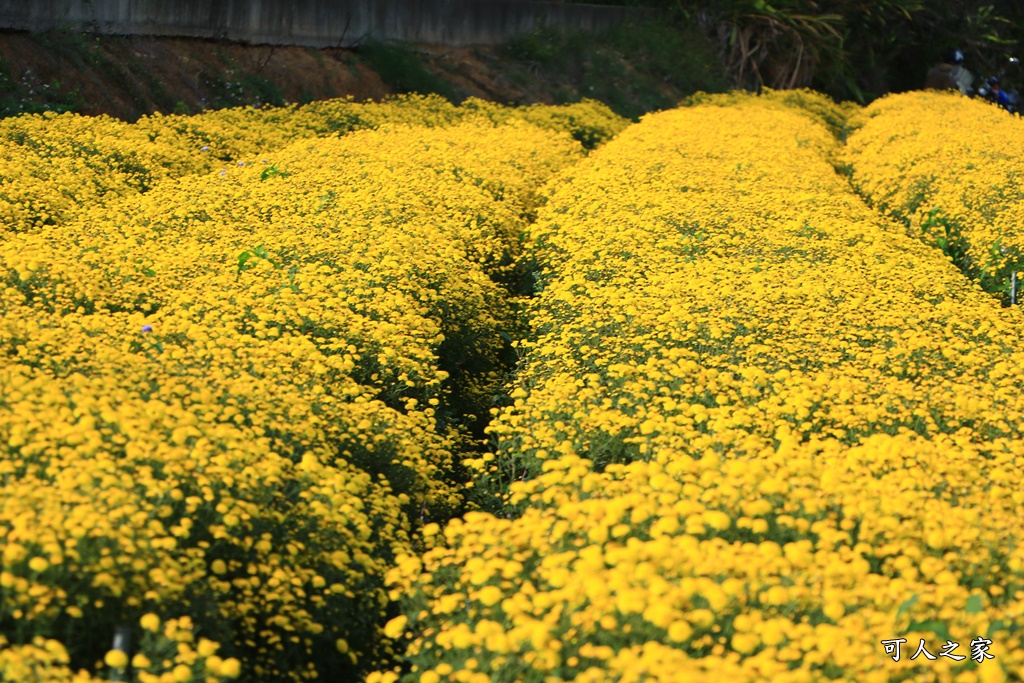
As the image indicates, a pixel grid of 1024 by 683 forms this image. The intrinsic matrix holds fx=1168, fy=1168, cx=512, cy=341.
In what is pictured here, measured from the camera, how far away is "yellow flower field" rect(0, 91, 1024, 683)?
3227 mm

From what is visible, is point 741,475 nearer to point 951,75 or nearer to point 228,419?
point 228,419

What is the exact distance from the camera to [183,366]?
16.2ft

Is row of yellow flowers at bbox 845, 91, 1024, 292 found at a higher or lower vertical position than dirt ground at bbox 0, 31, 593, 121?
higher

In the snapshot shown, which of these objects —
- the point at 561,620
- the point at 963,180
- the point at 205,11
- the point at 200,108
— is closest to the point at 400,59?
the point at 205,11

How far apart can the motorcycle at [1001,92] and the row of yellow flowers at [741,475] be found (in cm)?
2304

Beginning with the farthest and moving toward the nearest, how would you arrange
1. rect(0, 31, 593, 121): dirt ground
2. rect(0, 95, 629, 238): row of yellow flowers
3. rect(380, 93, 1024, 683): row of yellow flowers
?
rect(0, 31, 593, 121): dirt ground < rect(0, 95, 629, 238): row of yellow flowers < rect(380, 93, 1024, 683): row of yellow flowers

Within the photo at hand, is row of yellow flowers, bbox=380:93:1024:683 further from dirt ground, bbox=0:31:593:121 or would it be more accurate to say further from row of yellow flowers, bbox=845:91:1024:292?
dirt ground, bbox=0:31:593:121

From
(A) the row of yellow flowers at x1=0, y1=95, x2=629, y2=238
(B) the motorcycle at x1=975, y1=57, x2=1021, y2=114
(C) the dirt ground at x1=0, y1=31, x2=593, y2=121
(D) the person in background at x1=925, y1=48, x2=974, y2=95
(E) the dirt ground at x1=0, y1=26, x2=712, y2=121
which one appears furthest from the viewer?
(D) the person in background at x1=925, y1=48, x2=974, y2=95

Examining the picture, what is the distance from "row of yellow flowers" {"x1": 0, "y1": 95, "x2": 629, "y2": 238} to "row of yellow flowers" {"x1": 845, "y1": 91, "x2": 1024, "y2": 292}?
459 cm

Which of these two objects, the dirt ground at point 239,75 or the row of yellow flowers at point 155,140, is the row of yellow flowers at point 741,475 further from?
the dirt ground at point 239,75

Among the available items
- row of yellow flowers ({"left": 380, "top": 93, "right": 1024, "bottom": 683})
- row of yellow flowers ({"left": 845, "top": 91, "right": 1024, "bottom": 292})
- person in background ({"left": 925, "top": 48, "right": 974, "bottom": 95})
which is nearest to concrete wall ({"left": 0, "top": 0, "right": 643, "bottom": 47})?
row of yellow flowers ({"left": 845, "top": 91, "right": 1024, "bottom": 292})

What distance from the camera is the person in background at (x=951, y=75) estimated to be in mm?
29969

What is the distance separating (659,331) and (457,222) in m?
3.00

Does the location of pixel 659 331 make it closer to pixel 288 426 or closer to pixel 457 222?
pixel 288 426
